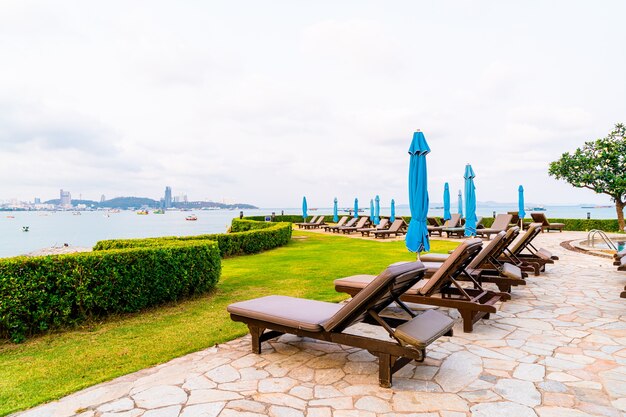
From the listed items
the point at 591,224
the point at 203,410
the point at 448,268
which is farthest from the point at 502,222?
the point at 203,410

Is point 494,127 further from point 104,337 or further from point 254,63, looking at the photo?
point 104,337

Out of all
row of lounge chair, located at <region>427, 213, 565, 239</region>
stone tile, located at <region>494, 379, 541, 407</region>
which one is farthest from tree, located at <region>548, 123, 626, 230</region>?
stone tile, located at <region>494, 379, 541, 407</region>

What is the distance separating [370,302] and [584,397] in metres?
1.77

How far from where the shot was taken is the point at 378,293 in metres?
2.95

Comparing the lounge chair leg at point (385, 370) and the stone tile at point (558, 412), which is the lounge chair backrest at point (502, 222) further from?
the lounge chair leg at point (385, 370)

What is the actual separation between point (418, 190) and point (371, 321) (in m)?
4.91

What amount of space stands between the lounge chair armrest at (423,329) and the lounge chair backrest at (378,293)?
29cm

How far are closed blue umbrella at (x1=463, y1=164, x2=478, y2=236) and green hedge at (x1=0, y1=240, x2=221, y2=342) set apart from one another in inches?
453

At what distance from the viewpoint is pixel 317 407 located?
8.98 ft

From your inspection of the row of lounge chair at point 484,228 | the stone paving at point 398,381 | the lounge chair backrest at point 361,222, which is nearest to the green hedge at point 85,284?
the stone paving at point 398,381

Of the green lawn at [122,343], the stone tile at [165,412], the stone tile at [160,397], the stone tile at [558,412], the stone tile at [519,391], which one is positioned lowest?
the green lawn at [122,343]

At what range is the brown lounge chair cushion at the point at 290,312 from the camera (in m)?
3.40

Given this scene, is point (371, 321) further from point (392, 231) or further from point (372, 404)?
point (392, 231)

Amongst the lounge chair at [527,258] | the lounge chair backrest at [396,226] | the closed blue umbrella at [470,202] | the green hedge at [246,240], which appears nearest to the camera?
the lounge chair at [527,258]
